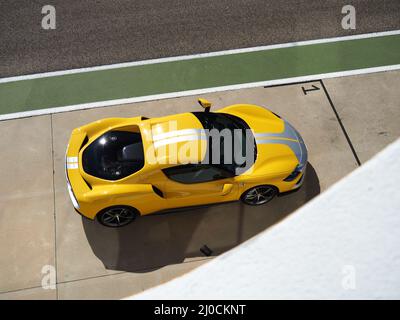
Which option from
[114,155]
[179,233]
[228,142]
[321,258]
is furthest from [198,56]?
[321,258]

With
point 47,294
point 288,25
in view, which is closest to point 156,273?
point 47,294

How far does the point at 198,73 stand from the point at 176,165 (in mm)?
3473

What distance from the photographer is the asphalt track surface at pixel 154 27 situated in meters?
10.3

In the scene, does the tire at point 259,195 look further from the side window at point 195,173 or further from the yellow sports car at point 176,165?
the side window at point 195,173

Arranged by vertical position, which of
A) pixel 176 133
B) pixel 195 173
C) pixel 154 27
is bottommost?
pixel 195 173

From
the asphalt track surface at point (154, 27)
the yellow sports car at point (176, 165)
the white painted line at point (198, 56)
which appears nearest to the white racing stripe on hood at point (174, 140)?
the yellow sports car at point (176, 165)

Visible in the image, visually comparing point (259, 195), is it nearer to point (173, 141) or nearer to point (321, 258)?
point (173, 141)

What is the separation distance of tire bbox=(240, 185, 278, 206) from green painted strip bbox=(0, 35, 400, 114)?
116 inches

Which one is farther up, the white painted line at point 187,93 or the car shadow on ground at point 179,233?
the white painted line at point 187,93

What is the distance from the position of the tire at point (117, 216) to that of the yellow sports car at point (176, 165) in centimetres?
2

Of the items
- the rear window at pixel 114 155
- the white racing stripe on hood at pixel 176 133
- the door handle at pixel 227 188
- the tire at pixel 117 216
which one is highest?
the white racing stripe on hood at pixel 176 133

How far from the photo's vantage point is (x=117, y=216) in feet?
25.2

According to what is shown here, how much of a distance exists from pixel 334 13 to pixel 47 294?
27.6ft

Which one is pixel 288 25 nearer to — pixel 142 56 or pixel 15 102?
pixel 142 56
